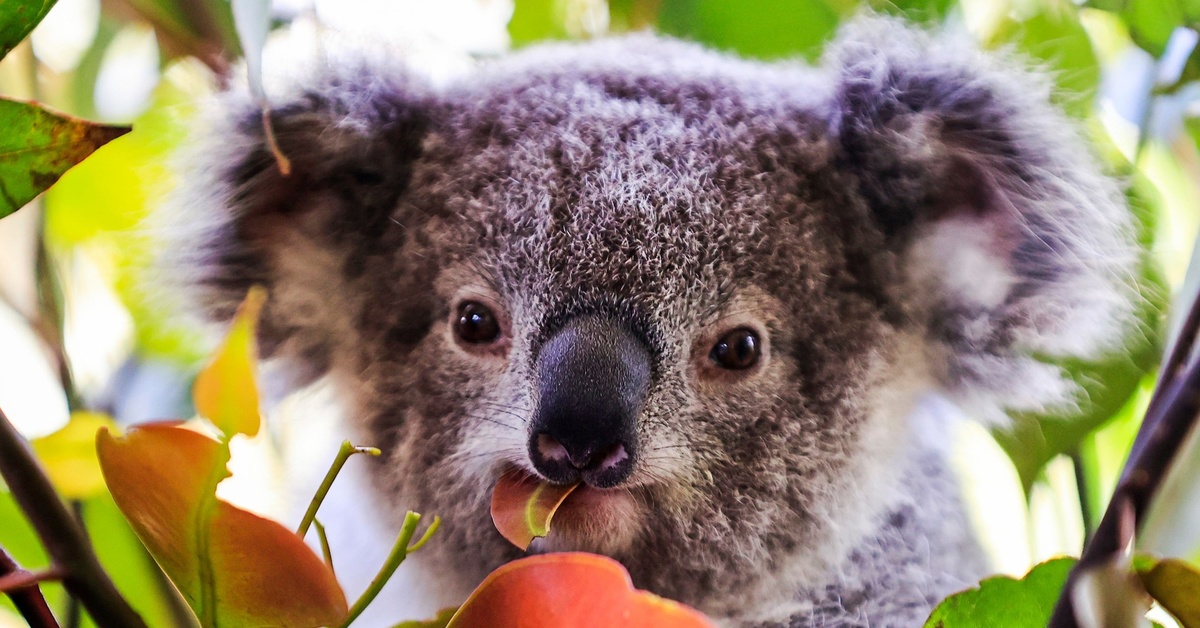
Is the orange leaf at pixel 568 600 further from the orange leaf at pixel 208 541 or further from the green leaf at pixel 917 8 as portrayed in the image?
the green leaf at pixel 917 8

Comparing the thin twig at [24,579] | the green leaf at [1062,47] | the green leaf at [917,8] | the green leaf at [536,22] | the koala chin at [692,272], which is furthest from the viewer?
the green leaf at [536,22]

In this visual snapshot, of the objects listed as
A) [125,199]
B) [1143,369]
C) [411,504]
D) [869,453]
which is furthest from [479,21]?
[1143,369]

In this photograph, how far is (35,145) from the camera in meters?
0.48

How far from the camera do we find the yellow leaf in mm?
666

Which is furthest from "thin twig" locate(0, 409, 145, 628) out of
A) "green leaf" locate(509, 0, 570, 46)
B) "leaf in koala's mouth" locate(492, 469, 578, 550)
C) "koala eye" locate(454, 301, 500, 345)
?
"green leaf" locate(509, 0, 570, 46)

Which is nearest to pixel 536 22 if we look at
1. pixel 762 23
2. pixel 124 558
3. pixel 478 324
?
pixel 762 23

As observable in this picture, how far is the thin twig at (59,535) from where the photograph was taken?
42 centimetres

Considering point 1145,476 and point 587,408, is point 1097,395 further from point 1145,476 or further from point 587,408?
point 1145,476

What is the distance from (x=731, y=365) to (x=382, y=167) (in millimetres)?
475

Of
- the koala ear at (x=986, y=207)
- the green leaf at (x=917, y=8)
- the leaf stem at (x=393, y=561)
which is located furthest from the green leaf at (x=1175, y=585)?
the green leaf at (x=917, y=8)

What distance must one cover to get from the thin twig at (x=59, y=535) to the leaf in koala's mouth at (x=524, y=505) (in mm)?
235

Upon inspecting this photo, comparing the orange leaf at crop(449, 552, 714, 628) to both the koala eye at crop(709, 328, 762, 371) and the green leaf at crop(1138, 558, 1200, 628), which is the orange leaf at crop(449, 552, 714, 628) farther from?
the koala eye at crop(709, 328, 762, 371)

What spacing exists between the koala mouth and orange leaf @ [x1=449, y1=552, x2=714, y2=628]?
1.15 feet

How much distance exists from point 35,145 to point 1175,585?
557mm
